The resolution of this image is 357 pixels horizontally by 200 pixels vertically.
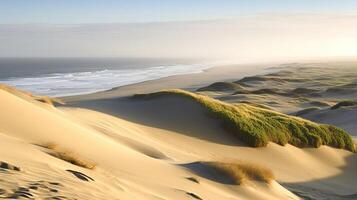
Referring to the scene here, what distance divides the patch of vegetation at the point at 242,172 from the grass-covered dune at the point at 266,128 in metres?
6.57

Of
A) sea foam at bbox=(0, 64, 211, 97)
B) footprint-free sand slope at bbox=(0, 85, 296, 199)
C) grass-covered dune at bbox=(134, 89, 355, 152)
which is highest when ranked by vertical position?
sea foam at bbox=(0, 64, 211, 97)

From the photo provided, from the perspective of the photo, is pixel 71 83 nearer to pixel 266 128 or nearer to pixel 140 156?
pixel 266 128

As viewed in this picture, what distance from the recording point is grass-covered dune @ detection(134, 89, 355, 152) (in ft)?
61.7

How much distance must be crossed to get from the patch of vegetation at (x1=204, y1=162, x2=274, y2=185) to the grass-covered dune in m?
6.57

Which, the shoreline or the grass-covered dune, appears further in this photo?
the shoreline

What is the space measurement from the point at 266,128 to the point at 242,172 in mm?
8539

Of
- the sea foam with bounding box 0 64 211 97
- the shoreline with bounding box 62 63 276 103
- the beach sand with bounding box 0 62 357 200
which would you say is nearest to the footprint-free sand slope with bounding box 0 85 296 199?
the beach sand with bounding box 0 62 357 200

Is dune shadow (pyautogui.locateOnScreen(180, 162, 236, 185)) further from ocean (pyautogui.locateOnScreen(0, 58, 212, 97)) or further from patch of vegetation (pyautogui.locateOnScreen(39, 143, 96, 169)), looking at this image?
ocean (pyautogui.locateOnScreen(0, 58, 212, 97))

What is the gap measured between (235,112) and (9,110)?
10.8 meters

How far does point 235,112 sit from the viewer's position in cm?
2020

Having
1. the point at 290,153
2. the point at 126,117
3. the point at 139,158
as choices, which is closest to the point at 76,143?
the point at 139,158

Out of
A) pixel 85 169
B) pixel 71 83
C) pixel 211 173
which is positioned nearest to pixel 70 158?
pixel 85 169

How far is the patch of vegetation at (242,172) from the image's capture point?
1098 cm

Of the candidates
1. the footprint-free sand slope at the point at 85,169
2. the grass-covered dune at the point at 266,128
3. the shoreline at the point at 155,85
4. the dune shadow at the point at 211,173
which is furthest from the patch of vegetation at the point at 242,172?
the shoreline at the point at 155,85
